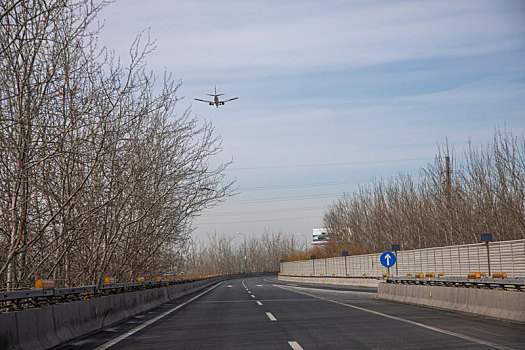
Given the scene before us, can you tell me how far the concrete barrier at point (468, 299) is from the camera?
1363 cm

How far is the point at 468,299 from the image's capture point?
16547 mm

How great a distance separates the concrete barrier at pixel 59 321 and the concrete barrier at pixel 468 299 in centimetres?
975

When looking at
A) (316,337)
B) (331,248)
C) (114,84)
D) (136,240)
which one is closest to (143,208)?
(136,240)

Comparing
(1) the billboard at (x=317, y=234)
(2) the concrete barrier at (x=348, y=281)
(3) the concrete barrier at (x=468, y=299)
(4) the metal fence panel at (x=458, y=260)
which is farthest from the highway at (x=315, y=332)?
(1) the billboard at (x=317, y=234)

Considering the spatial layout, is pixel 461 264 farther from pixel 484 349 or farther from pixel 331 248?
pixel 331 248

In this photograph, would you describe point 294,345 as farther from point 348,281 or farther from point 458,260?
point 348,281

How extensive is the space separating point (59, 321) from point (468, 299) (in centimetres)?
1142

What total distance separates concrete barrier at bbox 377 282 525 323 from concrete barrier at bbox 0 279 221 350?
9748mm

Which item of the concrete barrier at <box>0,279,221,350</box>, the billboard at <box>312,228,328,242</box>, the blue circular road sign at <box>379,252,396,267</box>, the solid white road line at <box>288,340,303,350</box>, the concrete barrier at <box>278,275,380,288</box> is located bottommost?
the concrete barrier at <box>278,275,380,288</box>

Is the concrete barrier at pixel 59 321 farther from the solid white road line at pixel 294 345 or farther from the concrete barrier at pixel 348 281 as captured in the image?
the concrete barrier at pixel 348 281

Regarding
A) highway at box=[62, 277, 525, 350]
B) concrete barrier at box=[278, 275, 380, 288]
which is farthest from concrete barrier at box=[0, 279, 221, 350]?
concrete barrier at box=[278, 275, 380, 288]

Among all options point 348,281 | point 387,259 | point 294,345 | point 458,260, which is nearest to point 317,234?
point 348,281

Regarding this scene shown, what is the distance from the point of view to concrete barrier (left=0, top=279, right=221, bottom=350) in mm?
8422

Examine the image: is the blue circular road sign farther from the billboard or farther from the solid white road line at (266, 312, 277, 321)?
the billboard
